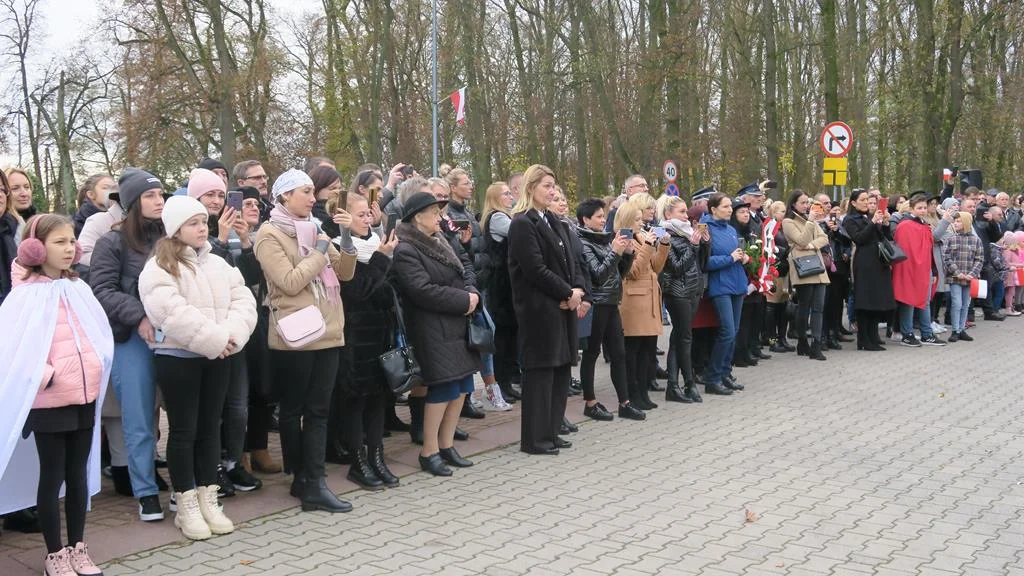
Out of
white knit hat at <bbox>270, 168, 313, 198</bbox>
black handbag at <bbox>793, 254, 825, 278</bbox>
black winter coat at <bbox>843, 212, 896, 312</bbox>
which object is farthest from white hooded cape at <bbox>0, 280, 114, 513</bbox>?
black winter coat at <bbox>843, 212, 896, 312</bbox>

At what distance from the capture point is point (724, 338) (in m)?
9.88

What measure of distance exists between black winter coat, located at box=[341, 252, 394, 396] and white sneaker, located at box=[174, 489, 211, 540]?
1.20 meters

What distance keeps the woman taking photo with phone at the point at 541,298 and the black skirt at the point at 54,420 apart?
3.34 metres

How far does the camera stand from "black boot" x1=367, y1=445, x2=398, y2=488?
6.55m

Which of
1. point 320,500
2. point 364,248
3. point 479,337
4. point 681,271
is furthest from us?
point 681,271

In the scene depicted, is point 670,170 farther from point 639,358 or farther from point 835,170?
point 639,358

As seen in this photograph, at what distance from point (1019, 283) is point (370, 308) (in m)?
14.3

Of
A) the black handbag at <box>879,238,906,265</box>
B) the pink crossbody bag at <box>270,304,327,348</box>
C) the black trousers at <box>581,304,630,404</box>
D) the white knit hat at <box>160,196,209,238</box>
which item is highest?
the white knit hat at <box>160,196,209,238</box>

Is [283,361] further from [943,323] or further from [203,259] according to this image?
[943,323]

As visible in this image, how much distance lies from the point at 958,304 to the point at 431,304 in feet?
32.9

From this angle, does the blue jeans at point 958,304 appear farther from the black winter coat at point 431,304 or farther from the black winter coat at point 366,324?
the black winter coat at point 366,324

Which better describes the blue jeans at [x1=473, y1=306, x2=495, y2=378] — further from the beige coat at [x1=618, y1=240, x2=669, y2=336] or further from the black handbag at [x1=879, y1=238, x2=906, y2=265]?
the black handbag at [x1=879, y1=238, x2=906, y2=265]

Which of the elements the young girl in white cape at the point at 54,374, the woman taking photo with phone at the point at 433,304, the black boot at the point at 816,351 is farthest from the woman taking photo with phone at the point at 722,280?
the young girl in white cape at the point at 54,374

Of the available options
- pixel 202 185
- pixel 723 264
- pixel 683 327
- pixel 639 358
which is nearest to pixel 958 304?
pixel 723 264
